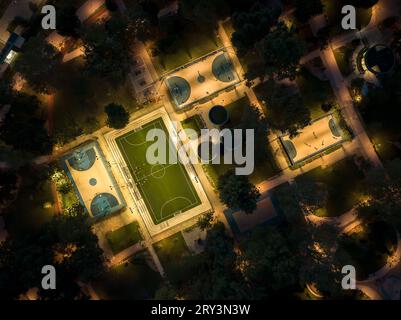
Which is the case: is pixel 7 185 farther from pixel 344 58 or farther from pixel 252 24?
pixel 344 58

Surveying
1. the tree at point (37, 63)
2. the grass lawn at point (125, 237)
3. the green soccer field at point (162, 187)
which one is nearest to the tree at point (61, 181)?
the green soccer field at point (162, 187)

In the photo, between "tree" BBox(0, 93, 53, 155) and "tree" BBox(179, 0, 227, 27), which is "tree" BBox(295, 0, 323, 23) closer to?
"tree" BBox(179, 0, 227, 27)

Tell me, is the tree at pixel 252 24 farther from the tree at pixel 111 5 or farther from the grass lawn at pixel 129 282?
the grass lawn at pixel 129 282

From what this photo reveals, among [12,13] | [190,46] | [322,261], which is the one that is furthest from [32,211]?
[322,261]

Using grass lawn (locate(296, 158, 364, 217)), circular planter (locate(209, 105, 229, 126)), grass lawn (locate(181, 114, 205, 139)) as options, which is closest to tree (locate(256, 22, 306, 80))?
circular planter (locate(209, 105, 229, 126))
